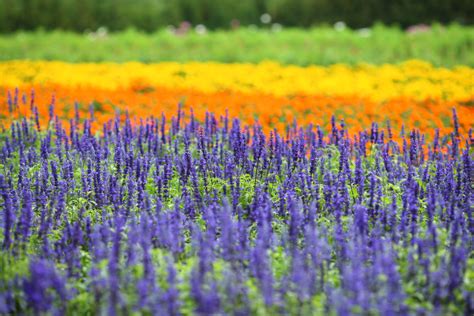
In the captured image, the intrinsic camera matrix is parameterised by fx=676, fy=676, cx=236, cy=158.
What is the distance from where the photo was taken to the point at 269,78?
10.8m

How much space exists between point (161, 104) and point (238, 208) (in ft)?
14.8

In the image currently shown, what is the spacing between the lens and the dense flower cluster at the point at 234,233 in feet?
11.3

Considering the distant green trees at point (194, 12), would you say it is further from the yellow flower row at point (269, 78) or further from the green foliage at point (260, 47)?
the yellow flower row at point (269, 78)

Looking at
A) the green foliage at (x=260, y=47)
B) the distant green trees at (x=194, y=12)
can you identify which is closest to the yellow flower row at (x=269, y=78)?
the green foliage at (x=260, y=47)

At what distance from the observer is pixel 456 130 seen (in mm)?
6664

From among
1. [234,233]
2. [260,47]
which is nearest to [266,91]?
[260,47]

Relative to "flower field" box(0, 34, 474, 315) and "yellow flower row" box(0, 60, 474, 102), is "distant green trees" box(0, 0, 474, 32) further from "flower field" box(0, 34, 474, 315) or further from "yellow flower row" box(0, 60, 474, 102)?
"flower field" box(0, 34, 474, 315)

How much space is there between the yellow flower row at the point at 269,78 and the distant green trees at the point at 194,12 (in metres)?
6.87

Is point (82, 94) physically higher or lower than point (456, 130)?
higher

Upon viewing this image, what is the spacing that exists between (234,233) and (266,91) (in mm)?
6039

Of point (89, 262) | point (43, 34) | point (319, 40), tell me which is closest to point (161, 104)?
point (89, 262)

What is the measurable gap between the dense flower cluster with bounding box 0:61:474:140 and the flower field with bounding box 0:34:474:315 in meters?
0.04

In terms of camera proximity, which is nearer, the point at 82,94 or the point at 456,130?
the point at 456,130

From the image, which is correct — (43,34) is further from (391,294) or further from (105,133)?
(391,294)
